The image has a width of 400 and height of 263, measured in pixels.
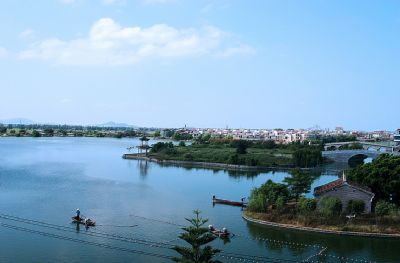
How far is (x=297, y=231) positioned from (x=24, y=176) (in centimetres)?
2508

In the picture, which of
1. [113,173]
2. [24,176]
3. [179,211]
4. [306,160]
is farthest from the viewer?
[306,160]

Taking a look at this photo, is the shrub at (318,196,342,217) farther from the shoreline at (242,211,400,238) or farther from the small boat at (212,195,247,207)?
the small boat at (212,195,247,207)

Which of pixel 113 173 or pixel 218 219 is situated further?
pixel 113 173

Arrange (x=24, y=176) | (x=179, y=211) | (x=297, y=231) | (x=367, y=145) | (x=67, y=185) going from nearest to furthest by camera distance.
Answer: (x=297, y=231) < (x=179, y=211) < (x=67, y=185) < (x=24, y=176) < (x=367, y=145)

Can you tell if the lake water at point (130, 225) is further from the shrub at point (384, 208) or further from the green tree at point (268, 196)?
the shrub at point (384, 208)

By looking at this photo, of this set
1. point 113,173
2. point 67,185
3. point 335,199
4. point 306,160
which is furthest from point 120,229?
point 306,160

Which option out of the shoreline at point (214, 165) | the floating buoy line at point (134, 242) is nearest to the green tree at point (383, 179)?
the floating buoy line at point (134, 242)

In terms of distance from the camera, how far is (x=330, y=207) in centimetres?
2197

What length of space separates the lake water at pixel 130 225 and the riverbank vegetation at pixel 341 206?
817 millimetres

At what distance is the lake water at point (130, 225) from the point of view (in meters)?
18.4

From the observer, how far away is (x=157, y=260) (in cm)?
1750

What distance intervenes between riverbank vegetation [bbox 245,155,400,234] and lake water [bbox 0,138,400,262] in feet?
2.68

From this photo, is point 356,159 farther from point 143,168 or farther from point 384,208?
point 384,208

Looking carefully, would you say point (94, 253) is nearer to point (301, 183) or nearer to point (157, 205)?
point (157, 205)
